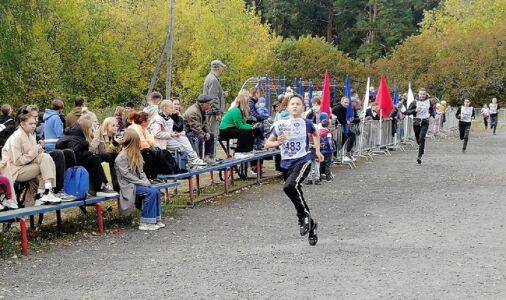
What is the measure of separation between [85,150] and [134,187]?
0.91 m

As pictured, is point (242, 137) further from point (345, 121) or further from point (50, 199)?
point (50, 199)

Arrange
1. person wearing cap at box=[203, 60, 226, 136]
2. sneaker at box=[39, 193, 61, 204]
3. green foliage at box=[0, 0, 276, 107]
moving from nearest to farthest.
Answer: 1. sneaker at box=[39, 193, 61, 204]
2. person wearing cap at box=[203, 60, 226, 136]
3. green foliage at box=[0, 0, 276, 107]

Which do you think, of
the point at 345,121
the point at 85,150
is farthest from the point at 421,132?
the point at 85,150

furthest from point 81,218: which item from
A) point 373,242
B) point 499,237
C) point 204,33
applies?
point 204,33

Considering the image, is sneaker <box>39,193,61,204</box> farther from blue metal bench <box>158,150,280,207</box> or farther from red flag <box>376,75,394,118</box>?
red flag <box>376,75,394,118</box>

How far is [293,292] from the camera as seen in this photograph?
7.05 meters

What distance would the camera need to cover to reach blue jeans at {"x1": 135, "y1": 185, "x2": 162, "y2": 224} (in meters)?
10.6

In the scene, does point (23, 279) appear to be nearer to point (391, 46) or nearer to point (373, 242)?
point (373, 242)

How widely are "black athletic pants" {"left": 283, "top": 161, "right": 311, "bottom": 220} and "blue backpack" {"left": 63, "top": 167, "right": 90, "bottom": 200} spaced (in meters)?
2.88

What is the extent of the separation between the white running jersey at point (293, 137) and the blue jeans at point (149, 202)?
2.16 m

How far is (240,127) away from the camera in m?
15.2

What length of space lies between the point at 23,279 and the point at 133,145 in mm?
3356

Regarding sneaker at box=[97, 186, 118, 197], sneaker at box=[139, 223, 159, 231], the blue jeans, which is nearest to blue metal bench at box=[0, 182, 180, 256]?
sneaker at box=[97, 186, 118, 197]

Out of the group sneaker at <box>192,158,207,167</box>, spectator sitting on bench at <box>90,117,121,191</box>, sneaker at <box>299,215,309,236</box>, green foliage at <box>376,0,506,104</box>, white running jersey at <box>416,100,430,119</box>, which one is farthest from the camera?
green foliage at <box>376,0,506,104</box>
